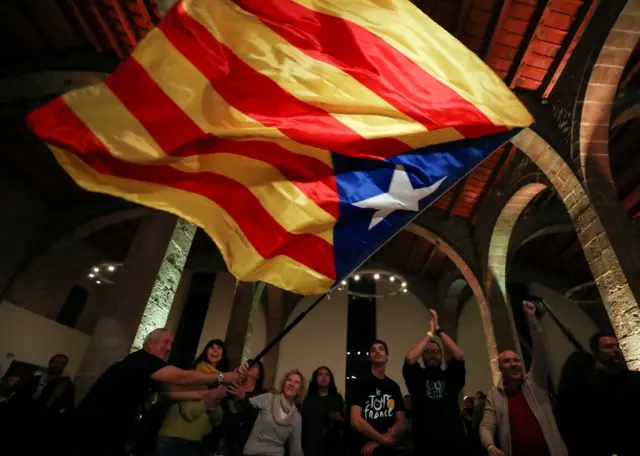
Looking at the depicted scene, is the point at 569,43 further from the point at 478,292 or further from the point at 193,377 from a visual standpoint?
the point at 193,377

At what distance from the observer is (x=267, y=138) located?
2.00 m

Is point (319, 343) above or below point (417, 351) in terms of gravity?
above

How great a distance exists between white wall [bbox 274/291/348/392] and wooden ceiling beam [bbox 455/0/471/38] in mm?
8130

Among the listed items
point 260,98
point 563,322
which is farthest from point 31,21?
point 563,322

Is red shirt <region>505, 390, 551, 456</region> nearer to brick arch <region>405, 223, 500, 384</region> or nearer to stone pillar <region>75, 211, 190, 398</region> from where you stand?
stone pillar <region>75, 211, 190, 398</region>

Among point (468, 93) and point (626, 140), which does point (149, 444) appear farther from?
point (626, 140)

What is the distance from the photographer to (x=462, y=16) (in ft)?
15.3

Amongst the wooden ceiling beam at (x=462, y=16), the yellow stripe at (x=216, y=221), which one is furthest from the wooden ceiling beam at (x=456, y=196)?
the yellow stripe at (x=216, y=221)

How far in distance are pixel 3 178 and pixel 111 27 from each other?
17.7 feet

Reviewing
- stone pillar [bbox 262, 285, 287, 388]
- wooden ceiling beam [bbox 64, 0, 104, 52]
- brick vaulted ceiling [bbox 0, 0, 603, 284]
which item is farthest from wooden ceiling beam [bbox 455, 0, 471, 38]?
stone pillar [bbox 262, 285, 287, 388]

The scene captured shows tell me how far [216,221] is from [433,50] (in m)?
1.59

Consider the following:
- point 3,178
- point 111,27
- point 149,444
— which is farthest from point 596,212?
point 3,178

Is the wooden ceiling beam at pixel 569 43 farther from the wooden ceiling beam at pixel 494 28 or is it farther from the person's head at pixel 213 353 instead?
the person's head at pixel 213 353

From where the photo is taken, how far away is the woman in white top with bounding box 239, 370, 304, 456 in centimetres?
275
